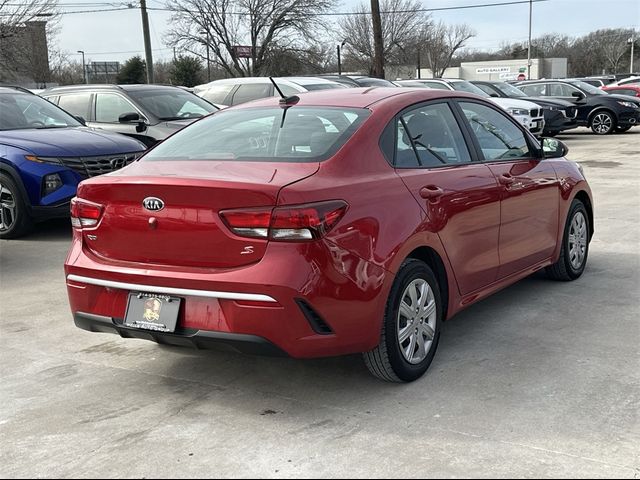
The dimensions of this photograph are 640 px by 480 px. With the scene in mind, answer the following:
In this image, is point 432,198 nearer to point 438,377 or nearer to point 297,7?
point 438,377

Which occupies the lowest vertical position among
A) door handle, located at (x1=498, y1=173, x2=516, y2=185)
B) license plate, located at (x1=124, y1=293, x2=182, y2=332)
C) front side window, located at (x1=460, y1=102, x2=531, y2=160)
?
license plate, located at (x1=124, y1=293, x2=182, y2=332)

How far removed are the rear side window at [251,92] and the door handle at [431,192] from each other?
383 inches

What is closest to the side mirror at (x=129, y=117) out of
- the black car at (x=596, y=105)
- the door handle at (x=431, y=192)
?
the door handle at (x=431, y=192)

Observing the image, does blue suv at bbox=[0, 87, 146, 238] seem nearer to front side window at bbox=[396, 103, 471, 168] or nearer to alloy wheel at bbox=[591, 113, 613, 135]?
front side window at bbox=[396, 103, 471, 168]

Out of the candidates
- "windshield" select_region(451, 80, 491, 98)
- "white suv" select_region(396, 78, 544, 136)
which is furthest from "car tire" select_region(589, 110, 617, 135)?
"windshield" select_region(451, 80, 491, 98)

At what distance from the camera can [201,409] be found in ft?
11.9

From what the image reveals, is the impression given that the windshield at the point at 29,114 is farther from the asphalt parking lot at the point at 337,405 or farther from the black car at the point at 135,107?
the asphalt parking lot at the point at 337,405

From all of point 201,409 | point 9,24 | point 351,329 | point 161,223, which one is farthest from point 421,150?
point 9,24

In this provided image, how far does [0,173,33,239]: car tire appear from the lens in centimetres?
793

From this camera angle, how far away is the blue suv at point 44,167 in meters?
7.85

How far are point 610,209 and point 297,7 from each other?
46951 millimetres

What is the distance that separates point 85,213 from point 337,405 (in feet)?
5.53

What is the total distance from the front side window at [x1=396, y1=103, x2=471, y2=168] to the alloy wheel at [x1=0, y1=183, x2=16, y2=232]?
5399 mm

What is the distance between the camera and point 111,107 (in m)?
10.8
